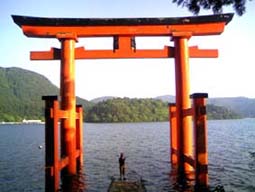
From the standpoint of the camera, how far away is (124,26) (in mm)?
16375

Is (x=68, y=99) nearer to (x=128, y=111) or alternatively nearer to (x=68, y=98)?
(x=68, y=98)

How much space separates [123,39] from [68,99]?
12.3 feet

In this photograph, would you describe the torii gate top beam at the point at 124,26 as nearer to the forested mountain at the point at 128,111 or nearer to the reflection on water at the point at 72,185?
the reflection on water at the point at 72,185

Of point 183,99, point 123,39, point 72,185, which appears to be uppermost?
point 123,39

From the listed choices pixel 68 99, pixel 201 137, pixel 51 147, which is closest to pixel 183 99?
pixel 201 137

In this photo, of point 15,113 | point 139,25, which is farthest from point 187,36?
point 15,113

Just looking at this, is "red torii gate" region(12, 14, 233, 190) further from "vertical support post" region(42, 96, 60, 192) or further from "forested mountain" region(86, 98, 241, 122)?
"forested mountain" region(86, 98, 241, 122)

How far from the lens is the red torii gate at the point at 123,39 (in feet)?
52.6

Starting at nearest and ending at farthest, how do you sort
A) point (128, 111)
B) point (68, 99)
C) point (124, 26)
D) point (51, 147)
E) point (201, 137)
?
1. point (51, 147)
2. point (201, 137)
3. point (68, 99)
4. point (124, 26)
5. point (128, 111)

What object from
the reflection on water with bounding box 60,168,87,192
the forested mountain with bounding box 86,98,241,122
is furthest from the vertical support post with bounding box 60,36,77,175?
the forested mountain with bounding box 86,98,241,122

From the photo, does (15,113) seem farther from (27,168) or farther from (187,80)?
(187,80)

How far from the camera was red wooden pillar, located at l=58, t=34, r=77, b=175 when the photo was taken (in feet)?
51.9

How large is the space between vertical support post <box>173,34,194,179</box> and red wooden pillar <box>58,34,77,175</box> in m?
4.71

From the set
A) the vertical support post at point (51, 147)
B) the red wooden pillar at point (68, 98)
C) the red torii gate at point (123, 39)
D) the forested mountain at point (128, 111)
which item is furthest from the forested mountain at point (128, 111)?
the vertical support post at point (51, 147)
